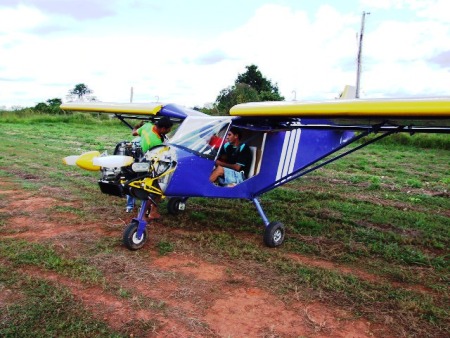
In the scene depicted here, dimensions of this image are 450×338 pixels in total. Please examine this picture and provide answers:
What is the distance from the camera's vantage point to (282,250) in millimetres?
5707

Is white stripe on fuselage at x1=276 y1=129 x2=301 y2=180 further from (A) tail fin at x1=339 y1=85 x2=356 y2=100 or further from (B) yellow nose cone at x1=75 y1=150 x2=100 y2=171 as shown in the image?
(A) tail fin at x1=339 y1=85 x2=356 y2=100

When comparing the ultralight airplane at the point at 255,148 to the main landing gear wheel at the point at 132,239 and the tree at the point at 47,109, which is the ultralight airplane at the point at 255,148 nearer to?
the main landing gear wheel at the point at 132,239

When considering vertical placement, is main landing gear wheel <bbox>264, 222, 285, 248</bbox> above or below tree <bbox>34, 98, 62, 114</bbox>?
below

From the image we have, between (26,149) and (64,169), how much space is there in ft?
18.5

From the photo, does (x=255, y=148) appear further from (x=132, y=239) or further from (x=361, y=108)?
(x=132, y=239)

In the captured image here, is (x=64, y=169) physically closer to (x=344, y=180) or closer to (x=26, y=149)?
(x=26, y=149)

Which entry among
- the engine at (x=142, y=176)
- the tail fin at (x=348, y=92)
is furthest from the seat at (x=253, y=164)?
the tail fin at (x=348, y=92)

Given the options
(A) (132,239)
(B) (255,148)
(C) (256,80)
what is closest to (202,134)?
(B) (255,148)

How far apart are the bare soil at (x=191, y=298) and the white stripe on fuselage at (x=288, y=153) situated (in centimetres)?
191

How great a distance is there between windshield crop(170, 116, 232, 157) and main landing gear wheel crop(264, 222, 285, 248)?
138 cm

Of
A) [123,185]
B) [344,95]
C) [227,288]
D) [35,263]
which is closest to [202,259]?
[227,288]

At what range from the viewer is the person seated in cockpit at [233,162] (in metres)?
6.39

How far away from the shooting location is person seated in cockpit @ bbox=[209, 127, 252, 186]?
6387 millimetres

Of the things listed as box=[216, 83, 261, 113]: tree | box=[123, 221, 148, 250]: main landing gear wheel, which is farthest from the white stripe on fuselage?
box=[216, 83, 261, 113]: tree
